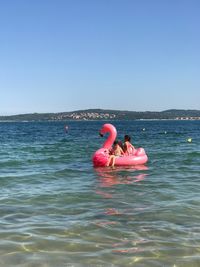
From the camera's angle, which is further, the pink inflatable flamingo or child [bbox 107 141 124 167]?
child [bbox 107 141 124 167]

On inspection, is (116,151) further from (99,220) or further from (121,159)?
(99,220)

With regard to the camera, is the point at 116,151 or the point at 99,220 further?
the point at 116,151

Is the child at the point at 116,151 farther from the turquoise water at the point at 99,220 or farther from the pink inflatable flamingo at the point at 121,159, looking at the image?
the turquoise water at the point at 99,220

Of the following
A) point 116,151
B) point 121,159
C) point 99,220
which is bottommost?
point 99,220

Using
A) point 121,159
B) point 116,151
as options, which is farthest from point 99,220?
point 116,151

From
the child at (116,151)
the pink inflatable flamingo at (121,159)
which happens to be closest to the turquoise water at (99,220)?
the pink inflatable flamingo at (121,159)

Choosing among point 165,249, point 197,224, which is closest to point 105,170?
Answer: point 197,224

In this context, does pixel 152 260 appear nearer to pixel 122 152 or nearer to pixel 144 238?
pixel 144 238

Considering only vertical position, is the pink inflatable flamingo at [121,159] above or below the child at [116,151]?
below

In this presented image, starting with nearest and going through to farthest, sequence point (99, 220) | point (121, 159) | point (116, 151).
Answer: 1. point (99, 220)
2. point (121, 159)
3. point (116, 151)

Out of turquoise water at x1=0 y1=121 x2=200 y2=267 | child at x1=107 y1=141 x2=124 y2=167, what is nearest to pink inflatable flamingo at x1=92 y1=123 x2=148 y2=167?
child at x1=107 y1=141 x2=124 y2=167

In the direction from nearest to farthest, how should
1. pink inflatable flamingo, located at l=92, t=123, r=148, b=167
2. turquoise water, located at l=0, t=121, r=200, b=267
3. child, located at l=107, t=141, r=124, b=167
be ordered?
turquoise water, located at l=0, t=121, r=200, b=267 → pink inflatable flamingo, located at l=92, t=123, r=148, b=167 → child, located at l=107, t=141, r=124, b=167

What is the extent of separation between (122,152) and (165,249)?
10591 millimetres

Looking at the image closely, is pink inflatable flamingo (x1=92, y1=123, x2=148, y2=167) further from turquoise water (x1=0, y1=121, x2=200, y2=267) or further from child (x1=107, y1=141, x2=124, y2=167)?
turquoise water (x1=0, y1=121, x2=200, y2=267)
